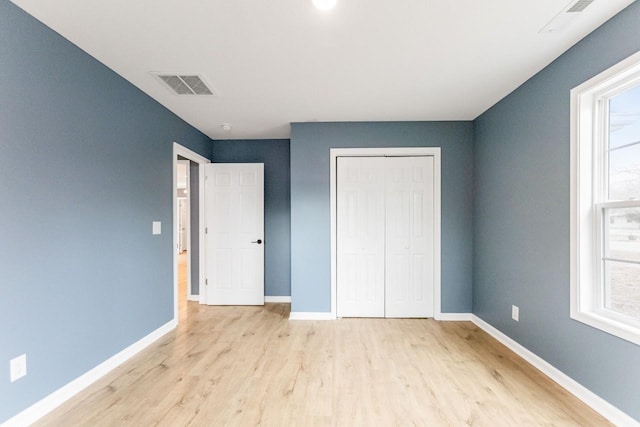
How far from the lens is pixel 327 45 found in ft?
6.84

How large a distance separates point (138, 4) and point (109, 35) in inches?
18.7

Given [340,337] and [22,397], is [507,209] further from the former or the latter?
[22,397]

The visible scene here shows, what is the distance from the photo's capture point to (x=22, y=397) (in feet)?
5.70

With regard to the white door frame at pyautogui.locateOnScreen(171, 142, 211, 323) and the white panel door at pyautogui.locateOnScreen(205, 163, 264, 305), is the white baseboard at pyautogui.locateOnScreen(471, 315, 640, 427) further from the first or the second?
the white door frame at pyautogui.locateOnScreen(171, 142, 211, 323)

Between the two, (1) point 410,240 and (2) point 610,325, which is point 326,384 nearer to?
(2) point 610,325

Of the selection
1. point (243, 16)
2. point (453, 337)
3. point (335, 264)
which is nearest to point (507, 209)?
point (453, 337)

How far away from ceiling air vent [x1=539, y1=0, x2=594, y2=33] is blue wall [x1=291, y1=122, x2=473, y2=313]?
179cm

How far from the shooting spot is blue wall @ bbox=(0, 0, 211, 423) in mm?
1695

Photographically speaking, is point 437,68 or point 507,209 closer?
point 437,68

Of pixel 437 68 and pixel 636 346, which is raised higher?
pixel 437 68

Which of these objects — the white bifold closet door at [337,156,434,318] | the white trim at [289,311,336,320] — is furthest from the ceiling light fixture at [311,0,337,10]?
the white trim at [289,311,336,320]

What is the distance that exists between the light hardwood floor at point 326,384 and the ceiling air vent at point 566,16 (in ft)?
8.17

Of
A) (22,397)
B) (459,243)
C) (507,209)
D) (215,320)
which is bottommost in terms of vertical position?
(215,320)

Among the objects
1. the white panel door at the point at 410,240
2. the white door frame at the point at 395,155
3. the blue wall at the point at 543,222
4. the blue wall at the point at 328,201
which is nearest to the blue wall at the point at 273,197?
the blue wall at the point at 328,201
